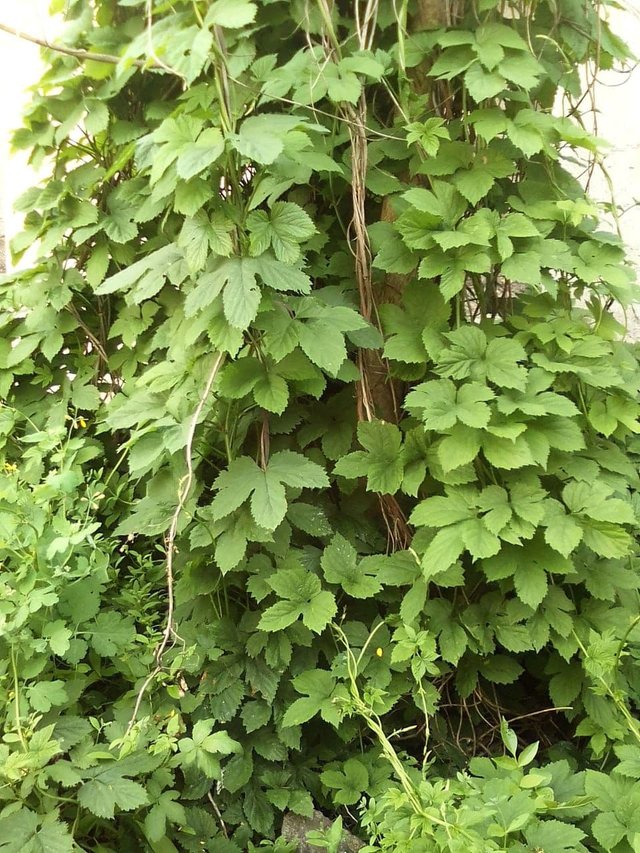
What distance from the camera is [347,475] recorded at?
143 cm

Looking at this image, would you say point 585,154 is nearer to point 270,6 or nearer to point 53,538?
point 270,6

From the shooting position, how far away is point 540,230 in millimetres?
1461

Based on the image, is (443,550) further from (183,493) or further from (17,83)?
(17,83)

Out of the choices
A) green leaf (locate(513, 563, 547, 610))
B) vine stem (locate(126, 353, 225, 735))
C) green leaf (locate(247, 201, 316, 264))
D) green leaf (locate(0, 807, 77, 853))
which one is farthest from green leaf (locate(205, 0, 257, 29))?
green leaf (locate(0, 807, 77, 853))

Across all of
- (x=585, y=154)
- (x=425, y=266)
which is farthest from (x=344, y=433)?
(x=585, y=154)

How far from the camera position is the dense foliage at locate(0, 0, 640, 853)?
121 centimetres

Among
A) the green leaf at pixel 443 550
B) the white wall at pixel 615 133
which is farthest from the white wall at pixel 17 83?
the green leaf at pixel 443 550

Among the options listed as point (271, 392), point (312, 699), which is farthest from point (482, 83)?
point (312, 699)

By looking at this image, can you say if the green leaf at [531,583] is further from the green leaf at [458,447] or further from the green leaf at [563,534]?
the green leaf at [458,447]

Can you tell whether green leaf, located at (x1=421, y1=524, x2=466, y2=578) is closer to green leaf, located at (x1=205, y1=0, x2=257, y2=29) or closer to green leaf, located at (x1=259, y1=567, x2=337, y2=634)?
green leaf, located at (x1=259, y1=567, x2=337, y2=634)

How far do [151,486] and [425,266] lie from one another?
79cm

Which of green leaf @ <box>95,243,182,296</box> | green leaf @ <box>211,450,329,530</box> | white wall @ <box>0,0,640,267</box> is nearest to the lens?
green leaf @ <box>211,450,329,530</box>

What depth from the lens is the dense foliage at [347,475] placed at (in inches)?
47.7

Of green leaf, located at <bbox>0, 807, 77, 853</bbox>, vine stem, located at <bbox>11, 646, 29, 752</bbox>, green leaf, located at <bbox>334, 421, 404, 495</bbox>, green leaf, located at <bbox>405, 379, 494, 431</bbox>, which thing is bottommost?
green leaf, located at <bbox>0, 807, 77, 853</bbox>
